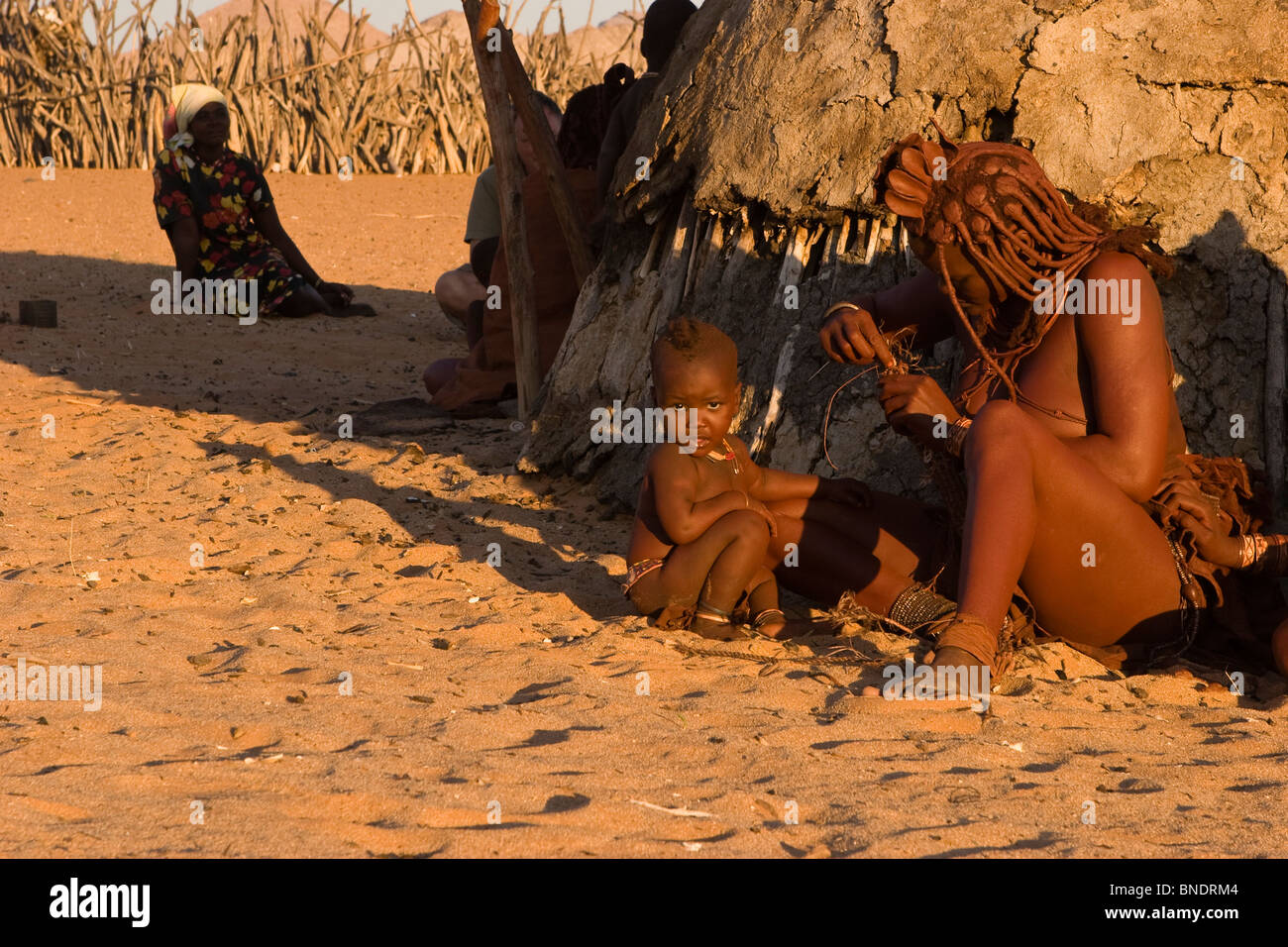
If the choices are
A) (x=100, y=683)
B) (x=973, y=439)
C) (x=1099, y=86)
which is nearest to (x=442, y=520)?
(x=100, y=683)

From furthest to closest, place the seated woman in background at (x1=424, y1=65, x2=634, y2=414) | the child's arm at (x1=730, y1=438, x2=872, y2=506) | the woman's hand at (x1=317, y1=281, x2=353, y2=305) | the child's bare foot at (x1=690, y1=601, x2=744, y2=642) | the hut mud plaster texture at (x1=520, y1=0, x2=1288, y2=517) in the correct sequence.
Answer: the woman's hand at (x1=317, y1=281, x2=353, y2=305), the seated woman in background at (x1=424, y1=65, x2=634, y2=414), the hut mud plaster texture at (x1=520, y1=0, x2=1288, y2=517), the child's arm at (x1=730, y1=438, x2=872, y2=506), the child's bare foot at (x1=690, y1=601, x2=744, y2=642)

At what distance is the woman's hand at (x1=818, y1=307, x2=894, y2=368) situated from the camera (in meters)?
3.70

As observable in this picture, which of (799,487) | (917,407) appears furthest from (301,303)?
(917,407)

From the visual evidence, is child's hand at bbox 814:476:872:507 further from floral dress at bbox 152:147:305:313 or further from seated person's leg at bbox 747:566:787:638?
floral dress at bbox 152:147:305:313

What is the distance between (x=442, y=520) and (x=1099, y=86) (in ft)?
8.98

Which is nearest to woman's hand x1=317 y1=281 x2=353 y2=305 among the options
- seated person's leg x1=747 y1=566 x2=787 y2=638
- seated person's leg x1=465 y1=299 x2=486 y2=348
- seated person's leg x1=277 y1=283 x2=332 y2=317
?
seated person's leg x1=277 y1=283 x2=332 y2=317

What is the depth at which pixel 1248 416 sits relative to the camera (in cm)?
417

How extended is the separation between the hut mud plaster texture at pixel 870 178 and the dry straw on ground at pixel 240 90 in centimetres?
1074

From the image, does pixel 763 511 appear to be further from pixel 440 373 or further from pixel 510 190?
pixel 440 373

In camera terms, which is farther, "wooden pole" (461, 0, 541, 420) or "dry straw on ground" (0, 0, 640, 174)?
"dry straw on ground" (0, 0, 640, 174)

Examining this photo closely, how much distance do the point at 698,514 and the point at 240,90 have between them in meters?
13.6

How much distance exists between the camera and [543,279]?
21.0ft

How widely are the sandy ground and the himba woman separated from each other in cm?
17
